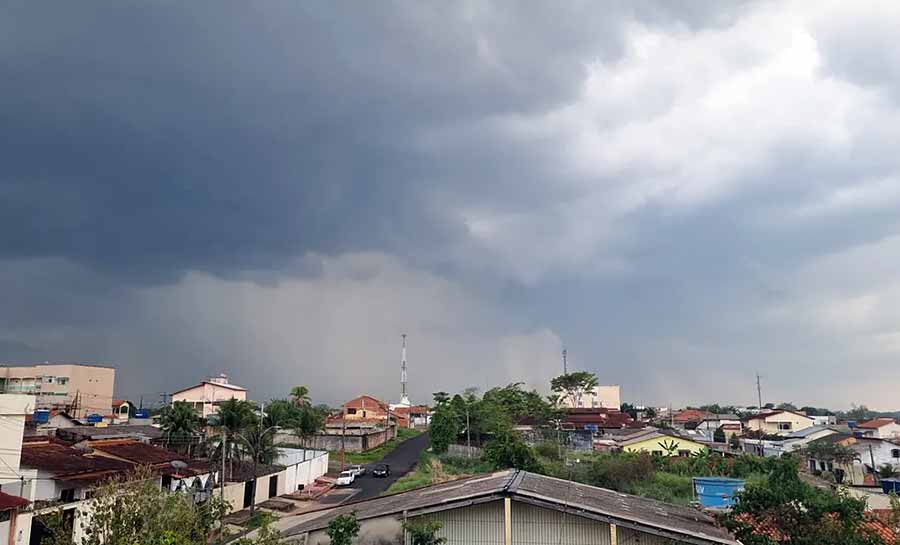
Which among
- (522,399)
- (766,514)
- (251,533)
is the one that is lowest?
(251,533)

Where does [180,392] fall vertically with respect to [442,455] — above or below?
above

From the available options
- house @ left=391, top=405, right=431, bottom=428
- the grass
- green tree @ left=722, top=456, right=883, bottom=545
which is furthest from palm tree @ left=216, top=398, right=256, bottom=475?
house @ left=391, top=405, right=431, bottom=428

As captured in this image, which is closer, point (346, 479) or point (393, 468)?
point (346, 479)

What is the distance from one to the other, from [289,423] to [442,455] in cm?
1662

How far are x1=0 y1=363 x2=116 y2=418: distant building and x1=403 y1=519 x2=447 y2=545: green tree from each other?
85744 mm

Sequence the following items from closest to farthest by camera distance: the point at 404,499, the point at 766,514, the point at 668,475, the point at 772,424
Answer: the point at 766,514, the point at 404,499, the point at 668,475, the point at 772,424

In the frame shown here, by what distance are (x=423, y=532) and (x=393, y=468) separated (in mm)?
50684

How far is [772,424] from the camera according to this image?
10169cm

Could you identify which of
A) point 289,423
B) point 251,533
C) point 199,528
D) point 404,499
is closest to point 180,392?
point 289,423

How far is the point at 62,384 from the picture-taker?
308 feet

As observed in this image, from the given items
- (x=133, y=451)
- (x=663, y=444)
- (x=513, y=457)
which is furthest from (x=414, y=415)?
(x=133, y=451)

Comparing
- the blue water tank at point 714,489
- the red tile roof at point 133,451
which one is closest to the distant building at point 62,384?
the red tile roof at point 133,451

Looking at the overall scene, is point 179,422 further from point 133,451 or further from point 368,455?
point 368,455

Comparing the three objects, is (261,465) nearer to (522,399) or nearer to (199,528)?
(199,528)
